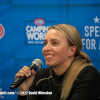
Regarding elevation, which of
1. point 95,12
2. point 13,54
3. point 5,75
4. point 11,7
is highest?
point 11,7

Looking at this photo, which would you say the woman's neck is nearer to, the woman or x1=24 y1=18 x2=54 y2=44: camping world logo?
the woman

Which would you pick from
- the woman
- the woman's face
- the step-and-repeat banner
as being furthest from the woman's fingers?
the step-and-repeat banner

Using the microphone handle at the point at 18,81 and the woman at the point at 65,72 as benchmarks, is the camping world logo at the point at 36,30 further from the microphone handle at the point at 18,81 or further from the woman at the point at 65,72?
the microphone handle at the point at 18,81

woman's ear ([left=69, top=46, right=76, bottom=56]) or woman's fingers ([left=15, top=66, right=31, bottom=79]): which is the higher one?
woman's ear ([left=69, top=46, right=76, bottom=56])

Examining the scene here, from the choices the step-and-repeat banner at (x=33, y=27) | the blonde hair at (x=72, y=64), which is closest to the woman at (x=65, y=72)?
the blonde hair at (x=72, y=64)

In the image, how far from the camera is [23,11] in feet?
5.87

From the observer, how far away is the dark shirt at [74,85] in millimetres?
893

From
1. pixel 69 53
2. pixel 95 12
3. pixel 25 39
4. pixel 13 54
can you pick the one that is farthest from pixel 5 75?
pixel 95 12

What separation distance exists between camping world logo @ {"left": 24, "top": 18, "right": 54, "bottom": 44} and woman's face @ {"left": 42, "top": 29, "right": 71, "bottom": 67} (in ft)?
2.40

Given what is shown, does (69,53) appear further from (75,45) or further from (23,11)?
(23,11)

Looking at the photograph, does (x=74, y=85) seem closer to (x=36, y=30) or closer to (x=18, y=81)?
(x=18, y=81)

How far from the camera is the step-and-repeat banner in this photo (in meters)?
1.68

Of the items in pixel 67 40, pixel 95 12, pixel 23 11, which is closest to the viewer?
pixel 67 40

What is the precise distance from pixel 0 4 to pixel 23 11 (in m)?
0.35
